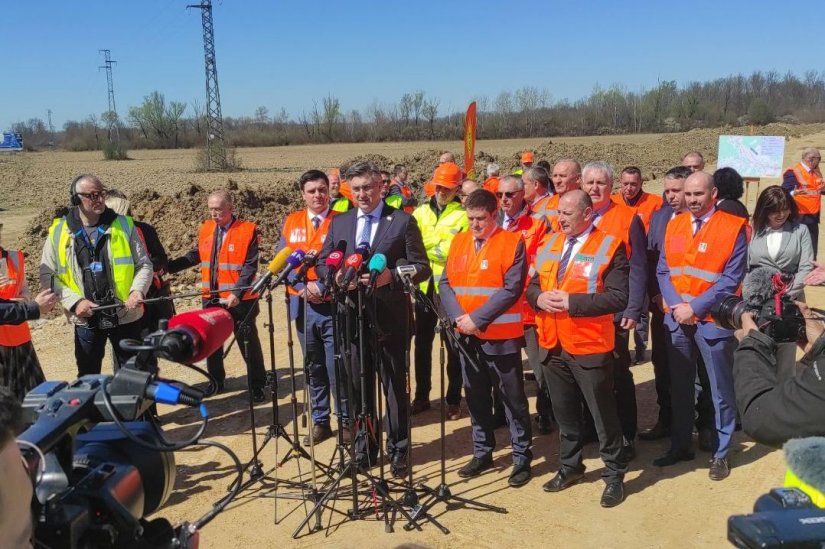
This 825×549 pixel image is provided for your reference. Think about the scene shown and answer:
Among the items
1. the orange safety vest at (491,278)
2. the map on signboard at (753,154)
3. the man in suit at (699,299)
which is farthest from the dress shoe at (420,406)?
the map on signboard at (753,154)

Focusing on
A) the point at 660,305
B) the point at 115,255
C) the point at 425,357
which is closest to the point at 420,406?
the point at 425,357

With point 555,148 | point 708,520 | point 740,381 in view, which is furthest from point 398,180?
point 555,148

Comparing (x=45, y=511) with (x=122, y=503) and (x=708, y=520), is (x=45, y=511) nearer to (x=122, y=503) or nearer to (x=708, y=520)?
(x=122, y=503)

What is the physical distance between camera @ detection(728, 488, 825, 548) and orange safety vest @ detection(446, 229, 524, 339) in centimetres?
307

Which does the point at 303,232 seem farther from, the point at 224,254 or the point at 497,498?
the point at 497,498

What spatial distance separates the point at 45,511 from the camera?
6.30 feet

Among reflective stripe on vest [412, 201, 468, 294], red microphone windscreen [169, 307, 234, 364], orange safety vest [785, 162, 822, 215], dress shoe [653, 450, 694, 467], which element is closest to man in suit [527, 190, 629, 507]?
dress shoe [653, 450, 694, 467]

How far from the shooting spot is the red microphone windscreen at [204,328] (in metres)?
2.27

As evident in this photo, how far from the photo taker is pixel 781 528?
1.62m

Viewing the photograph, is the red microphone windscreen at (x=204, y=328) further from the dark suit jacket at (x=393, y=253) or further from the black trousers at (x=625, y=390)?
the black trousers at (x=625, y=390)

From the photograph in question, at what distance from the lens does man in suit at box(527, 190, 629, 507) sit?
443 centimetres

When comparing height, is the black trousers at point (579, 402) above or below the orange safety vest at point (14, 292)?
below

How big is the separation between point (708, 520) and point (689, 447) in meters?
0.89

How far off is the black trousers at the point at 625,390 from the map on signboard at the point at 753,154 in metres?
10.4
